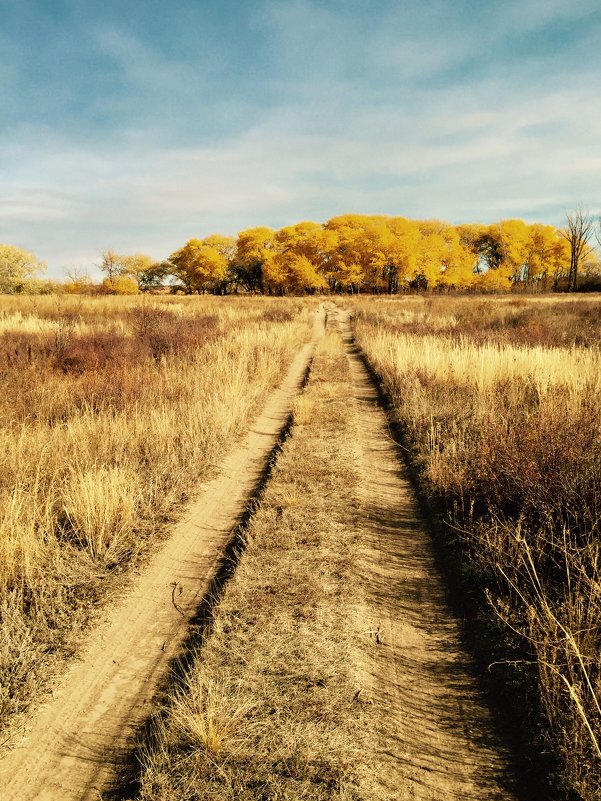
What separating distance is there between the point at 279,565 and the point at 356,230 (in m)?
64.7

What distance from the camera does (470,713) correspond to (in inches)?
Result: 91.0

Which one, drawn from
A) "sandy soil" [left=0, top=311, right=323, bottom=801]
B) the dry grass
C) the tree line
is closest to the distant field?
the dry grass

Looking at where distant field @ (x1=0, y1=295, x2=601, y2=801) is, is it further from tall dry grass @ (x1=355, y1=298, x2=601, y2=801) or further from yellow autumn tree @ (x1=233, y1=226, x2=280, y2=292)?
yellow autumn tree @ (x1=233, y1=226, x2=280, y2=292)

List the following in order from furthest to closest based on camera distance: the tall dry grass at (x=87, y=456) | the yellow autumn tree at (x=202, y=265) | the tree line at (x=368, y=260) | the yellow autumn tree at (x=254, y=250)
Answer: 1. the yellow autumn tree at (x=202, y=265)
2. the yellow autumn tree at (x=254, y=250)
3. the tree line at (x=368, y=260)
4. the tall dry grass at (x=87, y=456)

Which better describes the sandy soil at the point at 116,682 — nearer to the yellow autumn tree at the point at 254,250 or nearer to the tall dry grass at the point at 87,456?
the tall dry grass at the point at 87,456

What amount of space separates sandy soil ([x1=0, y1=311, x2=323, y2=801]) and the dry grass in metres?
0.27

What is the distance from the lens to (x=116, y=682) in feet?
8.38

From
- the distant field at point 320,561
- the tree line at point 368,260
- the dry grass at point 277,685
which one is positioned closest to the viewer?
the dry grass at point 277,685

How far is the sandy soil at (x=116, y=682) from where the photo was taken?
2.04 m

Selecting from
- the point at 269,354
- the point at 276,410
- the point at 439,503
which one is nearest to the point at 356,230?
the point at 269,354

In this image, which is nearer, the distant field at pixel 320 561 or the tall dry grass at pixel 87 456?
the distant field at pixel 320 561

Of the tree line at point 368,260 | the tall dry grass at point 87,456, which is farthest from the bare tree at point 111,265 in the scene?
the tall dry grass at point 87,456

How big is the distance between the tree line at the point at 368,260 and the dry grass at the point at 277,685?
54.6 metres

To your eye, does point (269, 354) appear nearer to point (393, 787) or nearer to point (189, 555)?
point (189, 555)
